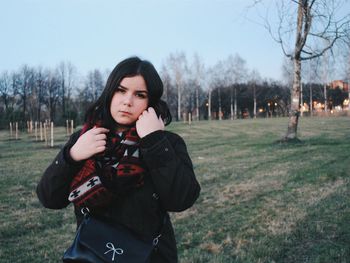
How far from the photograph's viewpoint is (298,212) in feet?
18.3

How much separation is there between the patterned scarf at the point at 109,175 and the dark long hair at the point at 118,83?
0.61ft

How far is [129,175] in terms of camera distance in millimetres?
1409

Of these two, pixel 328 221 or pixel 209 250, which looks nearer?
pixel 209 250

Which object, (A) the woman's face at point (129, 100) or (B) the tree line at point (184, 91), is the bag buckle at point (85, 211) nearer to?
(A) the woman's face at point (129, 100)

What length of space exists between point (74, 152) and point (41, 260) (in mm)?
3301

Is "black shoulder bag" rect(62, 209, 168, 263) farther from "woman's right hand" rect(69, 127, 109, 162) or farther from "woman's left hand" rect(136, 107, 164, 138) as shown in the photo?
"woman's left hand" rect(136, 107, 164, 138)

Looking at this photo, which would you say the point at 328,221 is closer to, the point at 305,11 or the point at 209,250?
the point at 209,250

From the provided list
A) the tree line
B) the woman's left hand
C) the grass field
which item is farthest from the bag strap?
the tree line

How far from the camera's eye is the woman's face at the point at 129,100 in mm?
1602

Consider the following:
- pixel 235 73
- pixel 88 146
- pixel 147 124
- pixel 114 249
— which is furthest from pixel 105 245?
pixel 235 73

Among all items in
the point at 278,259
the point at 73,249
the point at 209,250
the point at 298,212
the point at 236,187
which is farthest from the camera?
the point at 236,187

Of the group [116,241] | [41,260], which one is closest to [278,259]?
[41,260]

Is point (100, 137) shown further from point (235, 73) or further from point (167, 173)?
point (235, 73)

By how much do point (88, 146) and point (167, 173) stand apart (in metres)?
0.34
